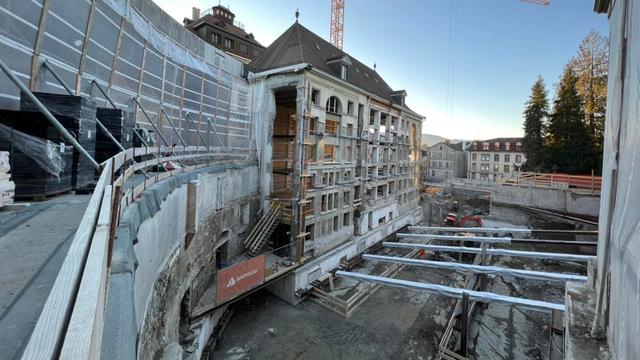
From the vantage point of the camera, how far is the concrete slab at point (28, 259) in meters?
2.11

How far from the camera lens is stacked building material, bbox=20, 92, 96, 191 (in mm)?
5770

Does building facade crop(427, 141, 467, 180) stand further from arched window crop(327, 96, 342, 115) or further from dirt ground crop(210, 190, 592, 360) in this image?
arched window crop(327, 96, 342, 115)

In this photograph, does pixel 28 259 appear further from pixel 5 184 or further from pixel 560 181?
pixel 560 181

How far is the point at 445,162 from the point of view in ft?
232

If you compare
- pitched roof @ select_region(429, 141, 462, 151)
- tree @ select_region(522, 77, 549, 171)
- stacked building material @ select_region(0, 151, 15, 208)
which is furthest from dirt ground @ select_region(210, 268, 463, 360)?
pitched roof @ select_region(429, 141, 462, 151)

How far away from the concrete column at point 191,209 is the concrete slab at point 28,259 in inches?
185

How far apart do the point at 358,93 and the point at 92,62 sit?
17384 millimetres

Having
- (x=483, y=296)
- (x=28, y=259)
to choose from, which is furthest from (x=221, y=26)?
(x=28, y=259)

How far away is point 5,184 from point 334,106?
18599 mm

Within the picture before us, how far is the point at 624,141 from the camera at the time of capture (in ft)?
Answer: 11.1

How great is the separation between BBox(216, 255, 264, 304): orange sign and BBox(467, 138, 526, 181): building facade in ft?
201

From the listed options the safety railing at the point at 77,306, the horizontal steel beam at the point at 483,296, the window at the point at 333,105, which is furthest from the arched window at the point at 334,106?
the safety railing at the point at 77,306

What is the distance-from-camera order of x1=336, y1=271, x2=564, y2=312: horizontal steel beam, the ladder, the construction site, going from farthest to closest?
the ladder → x1=336, y1=271, x2=564, y2=312: horizontal steel beam → the construction site

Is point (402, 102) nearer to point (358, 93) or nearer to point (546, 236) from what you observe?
point (358, 93)
